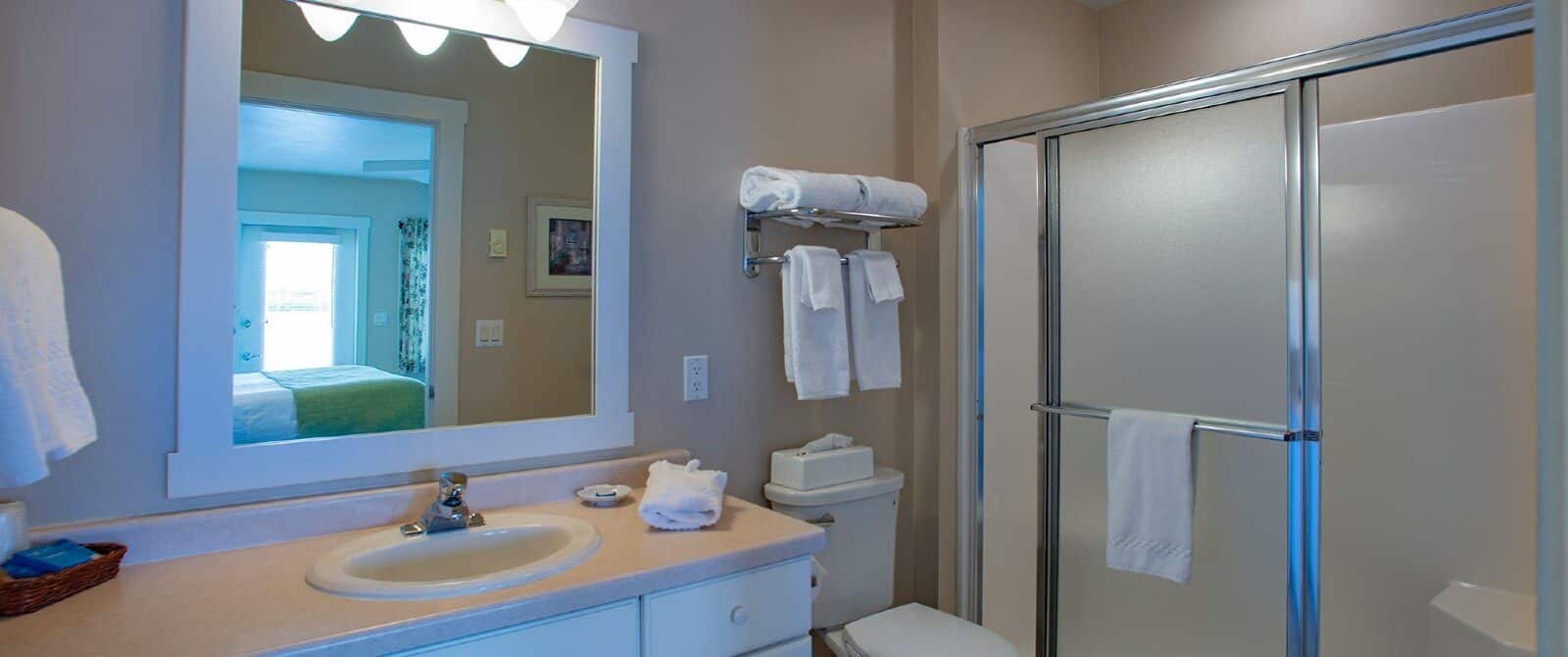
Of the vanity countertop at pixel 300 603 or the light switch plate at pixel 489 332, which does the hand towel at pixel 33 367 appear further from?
the light switch plate at pixel 489 332

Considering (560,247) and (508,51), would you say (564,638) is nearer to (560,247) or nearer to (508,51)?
(560,247)

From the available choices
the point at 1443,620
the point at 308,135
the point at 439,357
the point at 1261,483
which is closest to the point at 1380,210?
the point at 1261,483

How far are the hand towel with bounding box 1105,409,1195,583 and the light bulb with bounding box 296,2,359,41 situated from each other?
191cm

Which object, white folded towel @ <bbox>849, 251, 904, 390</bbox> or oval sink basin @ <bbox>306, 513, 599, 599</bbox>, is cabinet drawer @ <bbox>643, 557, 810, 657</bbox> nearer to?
oval sink basin @ <bbox>306, 513, 599, 599</bbox>

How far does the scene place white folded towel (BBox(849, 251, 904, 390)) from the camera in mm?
2152

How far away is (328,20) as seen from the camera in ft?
5.08

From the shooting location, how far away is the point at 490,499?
1.70 metres

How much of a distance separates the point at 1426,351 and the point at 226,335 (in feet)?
8.91

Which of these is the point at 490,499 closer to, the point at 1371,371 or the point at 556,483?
the point at 556,483

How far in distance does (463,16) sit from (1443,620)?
2658 millimetres

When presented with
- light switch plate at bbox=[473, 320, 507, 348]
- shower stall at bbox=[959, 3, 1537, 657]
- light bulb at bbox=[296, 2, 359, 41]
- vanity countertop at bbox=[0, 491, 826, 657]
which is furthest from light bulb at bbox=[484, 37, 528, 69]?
shower stall at bbox=[959, 3, 1537, 657]

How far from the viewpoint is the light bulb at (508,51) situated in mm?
1768

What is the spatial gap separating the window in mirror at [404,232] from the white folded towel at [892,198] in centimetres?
71

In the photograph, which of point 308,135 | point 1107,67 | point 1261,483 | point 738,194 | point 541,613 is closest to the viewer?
point 541,613
